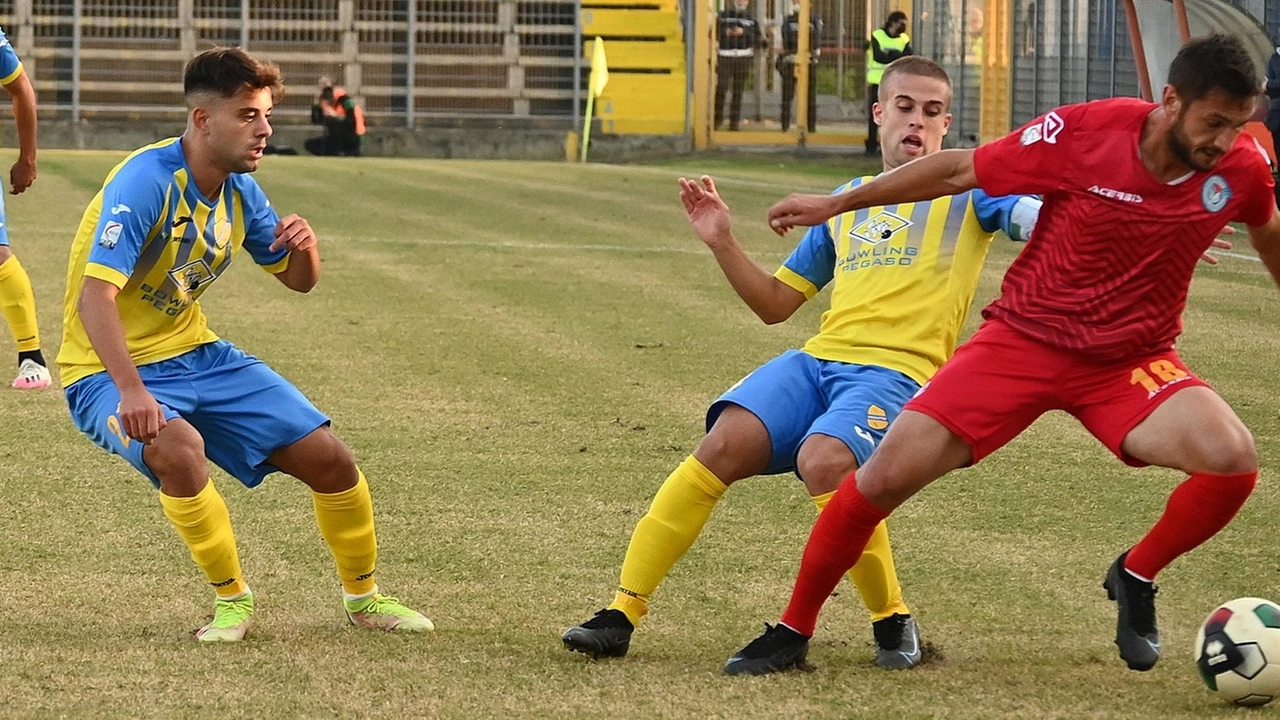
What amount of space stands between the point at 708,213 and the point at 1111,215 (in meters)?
1.03

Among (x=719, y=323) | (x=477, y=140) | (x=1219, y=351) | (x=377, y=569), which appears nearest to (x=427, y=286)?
(x=719, y=323)

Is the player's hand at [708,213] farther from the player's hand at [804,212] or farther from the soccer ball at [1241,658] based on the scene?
the soccer ball at [1241,658]

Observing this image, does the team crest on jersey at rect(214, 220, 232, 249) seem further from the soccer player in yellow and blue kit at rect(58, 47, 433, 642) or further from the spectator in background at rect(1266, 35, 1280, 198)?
the spectator in background at rect(1266, 35, 1280, 198)

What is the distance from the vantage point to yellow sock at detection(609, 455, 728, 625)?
4512 mm

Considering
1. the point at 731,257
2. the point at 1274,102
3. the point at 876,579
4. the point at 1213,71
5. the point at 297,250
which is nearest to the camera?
the point at 1213,71

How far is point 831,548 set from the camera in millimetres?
4246

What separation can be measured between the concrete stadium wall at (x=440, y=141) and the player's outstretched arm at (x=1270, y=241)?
Answer: 24.1 metres

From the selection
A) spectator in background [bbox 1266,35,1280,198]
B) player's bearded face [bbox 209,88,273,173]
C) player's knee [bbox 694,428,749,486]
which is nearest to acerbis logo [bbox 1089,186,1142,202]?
player's knee [bbox 694,428,749,486]

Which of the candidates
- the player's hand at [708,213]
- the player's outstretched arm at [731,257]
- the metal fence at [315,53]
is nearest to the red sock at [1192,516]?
the player's outstretched arm at [731,257]

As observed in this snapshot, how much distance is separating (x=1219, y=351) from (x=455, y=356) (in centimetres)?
393

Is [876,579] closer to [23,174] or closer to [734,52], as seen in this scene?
[23,174]

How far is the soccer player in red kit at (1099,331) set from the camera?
4086 mm

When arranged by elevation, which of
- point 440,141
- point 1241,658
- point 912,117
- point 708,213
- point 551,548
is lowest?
point 551,548

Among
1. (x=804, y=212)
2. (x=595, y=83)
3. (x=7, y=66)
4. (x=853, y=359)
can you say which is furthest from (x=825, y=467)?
(x=595, y=83)
